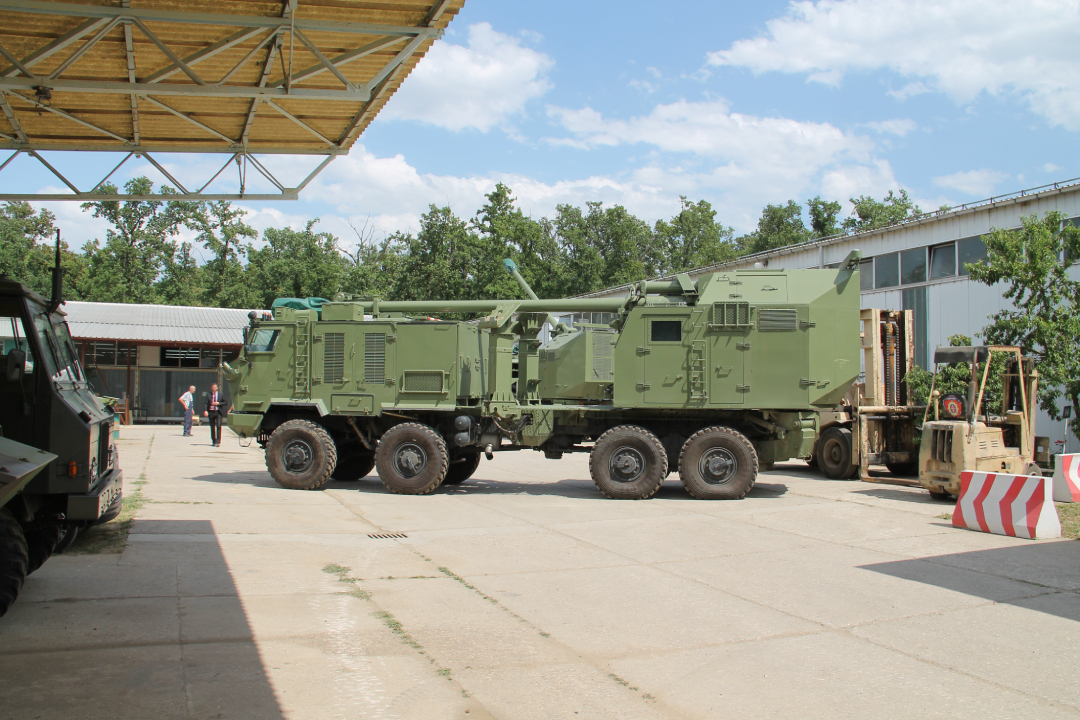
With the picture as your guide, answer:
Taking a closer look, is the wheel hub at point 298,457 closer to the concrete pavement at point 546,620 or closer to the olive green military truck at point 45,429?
the concrete pavement at point 546,620

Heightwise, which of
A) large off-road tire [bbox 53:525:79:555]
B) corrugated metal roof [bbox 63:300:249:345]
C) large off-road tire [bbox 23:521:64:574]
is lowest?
large off-road tire [bbox 53:525:79:555]

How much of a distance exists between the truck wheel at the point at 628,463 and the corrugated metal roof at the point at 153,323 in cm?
2262

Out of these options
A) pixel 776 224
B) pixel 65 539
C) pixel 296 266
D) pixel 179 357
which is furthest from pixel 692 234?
pixel 65 539

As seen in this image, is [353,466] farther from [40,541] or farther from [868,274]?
[868,274]

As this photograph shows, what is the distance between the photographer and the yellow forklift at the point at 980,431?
11.3 m

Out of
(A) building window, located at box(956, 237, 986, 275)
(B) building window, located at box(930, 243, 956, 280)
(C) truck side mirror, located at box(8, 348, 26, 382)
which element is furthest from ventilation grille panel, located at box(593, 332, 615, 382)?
(B) building window, located at box(930, 243, 956, 280)

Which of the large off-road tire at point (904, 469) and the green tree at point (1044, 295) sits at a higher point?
the green tree at point (1044, 295)

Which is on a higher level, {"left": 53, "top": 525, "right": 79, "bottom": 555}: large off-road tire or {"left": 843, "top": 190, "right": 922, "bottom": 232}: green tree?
{"left": 843, "top": 190, "right": 922, "bottom": 232}: green tree

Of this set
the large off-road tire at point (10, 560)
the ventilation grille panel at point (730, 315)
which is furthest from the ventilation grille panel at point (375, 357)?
the large off-road tire at point (10, 560)

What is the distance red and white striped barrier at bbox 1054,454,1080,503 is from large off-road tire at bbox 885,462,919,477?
9.72ft

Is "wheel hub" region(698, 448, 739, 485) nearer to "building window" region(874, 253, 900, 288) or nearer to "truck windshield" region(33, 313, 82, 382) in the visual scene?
"truck windshield" region(33, 313, 82, 382)

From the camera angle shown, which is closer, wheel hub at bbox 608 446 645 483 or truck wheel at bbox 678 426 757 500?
truck wheel at bbox 678 426 757 500

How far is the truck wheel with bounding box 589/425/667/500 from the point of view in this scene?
11.7 m

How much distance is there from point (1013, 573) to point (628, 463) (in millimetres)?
5289
